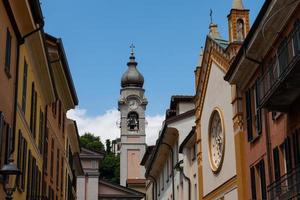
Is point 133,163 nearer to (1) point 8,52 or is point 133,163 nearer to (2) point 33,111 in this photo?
(2) point 33,111

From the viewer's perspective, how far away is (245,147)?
29531mm

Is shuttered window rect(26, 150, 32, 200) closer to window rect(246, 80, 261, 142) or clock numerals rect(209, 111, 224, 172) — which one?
window rect(246, 80, 261, 142)

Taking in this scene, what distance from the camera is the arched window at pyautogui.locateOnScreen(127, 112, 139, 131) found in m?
127

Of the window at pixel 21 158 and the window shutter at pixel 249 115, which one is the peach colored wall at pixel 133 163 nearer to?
the window shutter at pixel 249 115

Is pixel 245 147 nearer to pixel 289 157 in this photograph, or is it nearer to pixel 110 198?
pixel 289 157

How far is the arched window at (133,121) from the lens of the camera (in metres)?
127

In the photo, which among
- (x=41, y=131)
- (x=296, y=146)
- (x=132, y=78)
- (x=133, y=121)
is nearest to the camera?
(x=296, y=146)

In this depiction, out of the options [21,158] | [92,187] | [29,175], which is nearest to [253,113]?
[29,175]

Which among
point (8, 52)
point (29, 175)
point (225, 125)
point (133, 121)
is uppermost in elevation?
point (133, 121)

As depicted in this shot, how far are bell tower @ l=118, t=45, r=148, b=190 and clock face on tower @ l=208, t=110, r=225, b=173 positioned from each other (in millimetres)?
84080

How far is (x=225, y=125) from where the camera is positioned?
33125 millimetres

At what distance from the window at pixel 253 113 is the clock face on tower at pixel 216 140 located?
4996 mm

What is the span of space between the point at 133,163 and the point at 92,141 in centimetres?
2826

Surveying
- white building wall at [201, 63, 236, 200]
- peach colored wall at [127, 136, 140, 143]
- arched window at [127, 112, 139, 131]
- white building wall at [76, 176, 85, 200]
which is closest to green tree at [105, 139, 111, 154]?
arched window at [127, 112, 139, 131]
